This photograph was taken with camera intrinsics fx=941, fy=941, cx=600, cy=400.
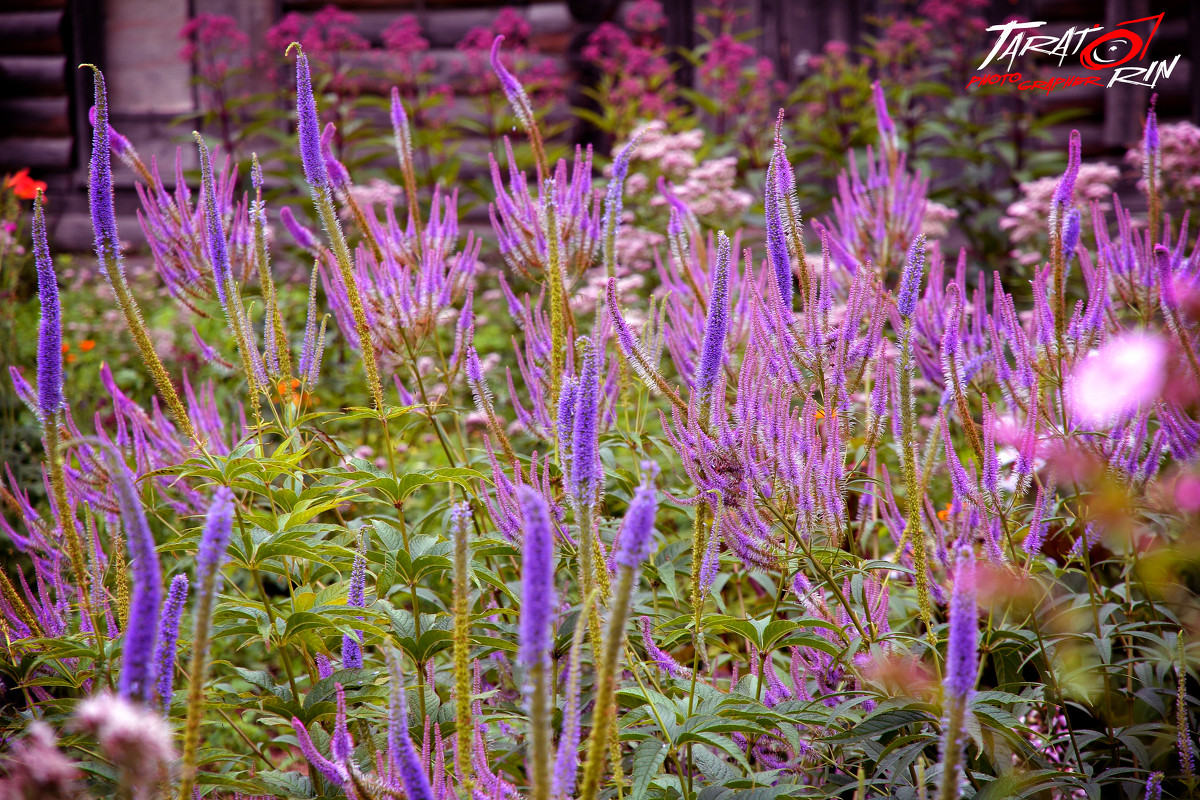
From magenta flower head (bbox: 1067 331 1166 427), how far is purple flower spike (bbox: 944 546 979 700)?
40.2 inches

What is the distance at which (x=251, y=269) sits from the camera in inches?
78.1

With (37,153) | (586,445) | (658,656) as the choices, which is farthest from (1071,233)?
(37,153)

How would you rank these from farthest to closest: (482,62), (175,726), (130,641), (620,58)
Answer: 1. (620,58)
2. (482,62)
3. (175,726)
4. (130,641)

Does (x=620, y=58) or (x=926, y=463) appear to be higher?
(x=620, y=58)

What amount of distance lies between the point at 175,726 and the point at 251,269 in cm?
94

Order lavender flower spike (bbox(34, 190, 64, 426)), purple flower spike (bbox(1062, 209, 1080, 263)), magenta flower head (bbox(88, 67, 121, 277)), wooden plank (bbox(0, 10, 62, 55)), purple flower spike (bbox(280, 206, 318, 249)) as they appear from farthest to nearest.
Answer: wooden plank (bbox(0, 10, 62, 55)) < purple flower spike (bbox(280, 206, 318, 249)) < purple flower spike (bbox(1062, 209, 1080, 263)) < magenta flower head (bbox(88, 67, 121, 277)) < lavender flower spike (bbox(34, 190, 64, 426))

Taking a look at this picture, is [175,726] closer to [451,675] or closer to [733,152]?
[451,675]

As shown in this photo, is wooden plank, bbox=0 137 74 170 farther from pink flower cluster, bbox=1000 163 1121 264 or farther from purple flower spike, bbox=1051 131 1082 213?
purple flower spike, bbox=1051 131 1082 213

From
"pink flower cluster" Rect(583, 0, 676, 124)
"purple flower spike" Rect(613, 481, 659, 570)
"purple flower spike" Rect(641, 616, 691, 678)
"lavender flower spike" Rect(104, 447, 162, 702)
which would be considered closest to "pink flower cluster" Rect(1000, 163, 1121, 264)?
"pink flower cluster" Rect(583, 0, 676, 124)

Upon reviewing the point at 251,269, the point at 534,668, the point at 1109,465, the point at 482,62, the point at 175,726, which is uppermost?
the point at 482,62

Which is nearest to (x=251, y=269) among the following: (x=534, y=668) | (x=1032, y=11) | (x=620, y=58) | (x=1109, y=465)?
(x=534, y=668)

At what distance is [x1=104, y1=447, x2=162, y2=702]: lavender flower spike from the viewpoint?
773 millimetres

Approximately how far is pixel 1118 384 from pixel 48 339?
1674 millimetres

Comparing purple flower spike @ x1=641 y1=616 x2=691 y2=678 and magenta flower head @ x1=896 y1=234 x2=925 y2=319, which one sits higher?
magenta flower head @ x1=896 y1=234 x2=925 y2=319
